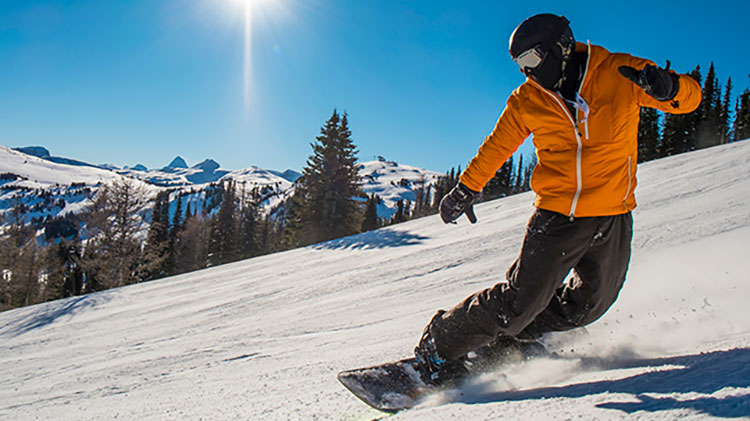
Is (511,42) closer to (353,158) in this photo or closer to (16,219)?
(353,158)

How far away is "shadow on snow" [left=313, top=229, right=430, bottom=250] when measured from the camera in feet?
27.9

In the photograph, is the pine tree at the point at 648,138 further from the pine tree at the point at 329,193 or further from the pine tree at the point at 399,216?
the pine tree at the point at 329,193

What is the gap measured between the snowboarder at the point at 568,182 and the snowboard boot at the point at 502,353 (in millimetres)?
91

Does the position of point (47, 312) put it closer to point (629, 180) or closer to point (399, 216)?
point (629, 180)

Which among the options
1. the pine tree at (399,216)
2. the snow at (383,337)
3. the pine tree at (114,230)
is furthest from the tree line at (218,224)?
the pine tree at (399,216)

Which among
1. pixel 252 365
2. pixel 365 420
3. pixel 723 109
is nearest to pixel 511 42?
pixel 365 420

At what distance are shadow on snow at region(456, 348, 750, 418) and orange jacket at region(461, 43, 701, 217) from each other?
73 centimetres

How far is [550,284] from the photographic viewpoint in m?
1.91

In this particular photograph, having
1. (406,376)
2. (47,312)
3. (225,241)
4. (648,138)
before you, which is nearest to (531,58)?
(406,376)

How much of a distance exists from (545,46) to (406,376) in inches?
72.8

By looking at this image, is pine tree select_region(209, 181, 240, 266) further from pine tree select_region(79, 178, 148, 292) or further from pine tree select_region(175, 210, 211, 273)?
pine tree select_region(79, 178, 148, 292)

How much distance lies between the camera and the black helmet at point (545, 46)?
1.90 metres

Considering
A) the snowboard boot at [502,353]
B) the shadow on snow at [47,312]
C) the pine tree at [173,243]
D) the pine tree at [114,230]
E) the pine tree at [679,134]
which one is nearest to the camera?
the snowboard boot at [502,353]

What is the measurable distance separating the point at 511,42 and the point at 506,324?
145 cm
